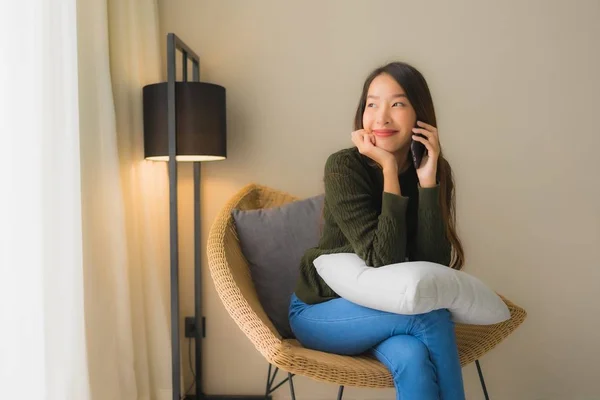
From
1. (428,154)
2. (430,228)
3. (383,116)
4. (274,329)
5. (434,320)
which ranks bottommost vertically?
(274,329)

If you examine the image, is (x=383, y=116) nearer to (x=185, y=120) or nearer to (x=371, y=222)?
(x=371, y=222)

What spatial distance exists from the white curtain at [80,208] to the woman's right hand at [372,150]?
0.77 meters

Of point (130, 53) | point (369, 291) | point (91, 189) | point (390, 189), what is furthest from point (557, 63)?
point (91, 189)

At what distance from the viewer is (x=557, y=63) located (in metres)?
2.25

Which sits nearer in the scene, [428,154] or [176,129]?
[428,154]

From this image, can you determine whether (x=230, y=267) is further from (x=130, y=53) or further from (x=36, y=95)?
(x=130, y=53)

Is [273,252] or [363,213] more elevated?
[363,213]

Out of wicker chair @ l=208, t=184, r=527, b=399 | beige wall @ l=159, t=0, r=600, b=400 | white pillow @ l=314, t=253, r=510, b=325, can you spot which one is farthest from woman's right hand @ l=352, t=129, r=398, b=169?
beige wall @ l=159, t=0, r=600, b=400

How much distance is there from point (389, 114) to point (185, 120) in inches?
28.7

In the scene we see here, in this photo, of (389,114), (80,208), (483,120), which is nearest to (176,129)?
(80,208)

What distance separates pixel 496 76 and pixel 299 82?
779 mm

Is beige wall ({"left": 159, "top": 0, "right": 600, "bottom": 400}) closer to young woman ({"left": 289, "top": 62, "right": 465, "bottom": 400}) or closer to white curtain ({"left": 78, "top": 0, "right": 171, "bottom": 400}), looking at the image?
white curtain ({"left": 78, "top": 0, "right": 171, "bottom": 400})

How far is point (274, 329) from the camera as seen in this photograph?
1668 millimetres

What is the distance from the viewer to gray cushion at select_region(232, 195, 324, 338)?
190 centimetres
